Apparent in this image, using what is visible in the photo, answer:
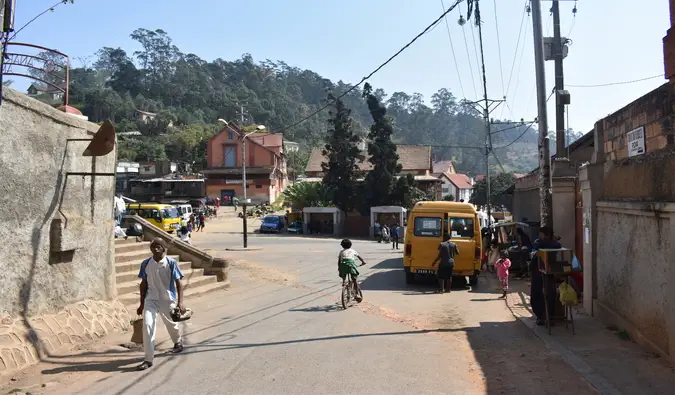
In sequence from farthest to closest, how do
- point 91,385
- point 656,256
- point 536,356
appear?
point 536,356
point 656,256
point 91,385

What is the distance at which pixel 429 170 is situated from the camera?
216ft

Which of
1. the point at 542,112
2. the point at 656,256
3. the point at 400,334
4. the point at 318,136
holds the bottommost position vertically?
the point at 400,334

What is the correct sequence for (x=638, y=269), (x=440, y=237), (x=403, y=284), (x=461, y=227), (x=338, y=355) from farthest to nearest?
(x=403, y=284), (x=461, y=227), (x=440, y=237), (x=638, y=269), (x=338, y=355)

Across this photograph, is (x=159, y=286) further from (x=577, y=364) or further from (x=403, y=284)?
(x=403, y=284)

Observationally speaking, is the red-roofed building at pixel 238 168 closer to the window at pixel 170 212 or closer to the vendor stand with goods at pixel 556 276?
the window at pixel 170 212

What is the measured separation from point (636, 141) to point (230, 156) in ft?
210

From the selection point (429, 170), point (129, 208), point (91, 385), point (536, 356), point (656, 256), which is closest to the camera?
point (91, 385)

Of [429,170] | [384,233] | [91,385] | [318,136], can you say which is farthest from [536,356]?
[318,136]

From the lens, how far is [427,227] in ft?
52.2

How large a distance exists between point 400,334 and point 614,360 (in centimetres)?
318

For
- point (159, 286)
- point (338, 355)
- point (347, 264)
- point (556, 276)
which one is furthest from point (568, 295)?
point (159, 286)

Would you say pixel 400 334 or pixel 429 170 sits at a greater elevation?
pixel 429 170

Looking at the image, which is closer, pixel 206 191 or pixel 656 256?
pixel 656 256

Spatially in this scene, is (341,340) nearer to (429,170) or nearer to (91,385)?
(91,385)
